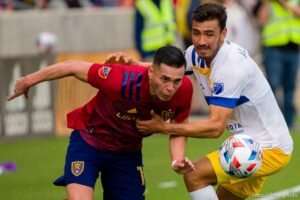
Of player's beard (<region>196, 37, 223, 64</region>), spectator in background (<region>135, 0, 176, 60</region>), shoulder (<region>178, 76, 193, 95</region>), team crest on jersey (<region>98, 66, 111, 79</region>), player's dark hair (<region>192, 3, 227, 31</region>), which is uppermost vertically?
player's dark hair (<region>192, 3, 227, 31</region>)

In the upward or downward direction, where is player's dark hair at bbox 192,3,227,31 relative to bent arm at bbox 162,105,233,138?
upward

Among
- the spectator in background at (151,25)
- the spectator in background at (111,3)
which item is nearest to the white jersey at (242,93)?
the spectator in background at (151,25)

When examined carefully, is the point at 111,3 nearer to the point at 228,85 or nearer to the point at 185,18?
the point at 185,18

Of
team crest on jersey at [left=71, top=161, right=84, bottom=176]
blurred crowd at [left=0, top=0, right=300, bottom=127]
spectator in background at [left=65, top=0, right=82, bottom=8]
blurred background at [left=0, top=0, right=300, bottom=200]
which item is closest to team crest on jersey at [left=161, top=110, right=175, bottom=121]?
team crest on jersey at [left=71, top=161, right=84, bottom=176]

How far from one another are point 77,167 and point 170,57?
1.35m

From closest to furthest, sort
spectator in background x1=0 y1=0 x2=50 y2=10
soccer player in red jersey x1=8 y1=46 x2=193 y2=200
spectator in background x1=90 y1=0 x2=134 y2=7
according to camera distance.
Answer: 1. soccer player in red jersey x1=8 y1=46 x2=193 y2=200
2. spectator in background x1=0 y1=0 x2=50 y2=10
3. spectator in background x1=90 y1=0 x2=134 y2=7

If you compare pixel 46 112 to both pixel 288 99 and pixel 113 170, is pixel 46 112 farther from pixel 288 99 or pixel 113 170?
pixel 113 170

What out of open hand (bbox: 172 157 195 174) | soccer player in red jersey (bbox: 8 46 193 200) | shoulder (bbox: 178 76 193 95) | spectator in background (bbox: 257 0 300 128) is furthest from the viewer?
spectator in background (bbox: 257 0 300 128)

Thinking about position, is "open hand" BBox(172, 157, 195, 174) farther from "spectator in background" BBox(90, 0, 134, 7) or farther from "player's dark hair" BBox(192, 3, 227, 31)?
"spectator in background" BBox(90, 0, 134, 7)

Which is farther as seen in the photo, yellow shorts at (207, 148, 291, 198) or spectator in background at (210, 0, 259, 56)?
spectator in background at (210, 0, 259, 56)

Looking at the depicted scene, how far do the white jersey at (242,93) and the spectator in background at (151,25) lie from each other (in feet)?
28.7

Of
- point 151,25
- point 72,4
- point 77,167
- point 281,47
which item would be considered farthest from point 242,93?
point 72,4

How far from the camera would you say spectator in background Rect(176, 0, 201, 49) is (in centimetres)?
1997

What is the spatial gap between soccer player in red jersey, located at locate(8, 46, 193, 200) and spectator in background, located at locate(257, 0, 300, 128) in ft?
30.2
